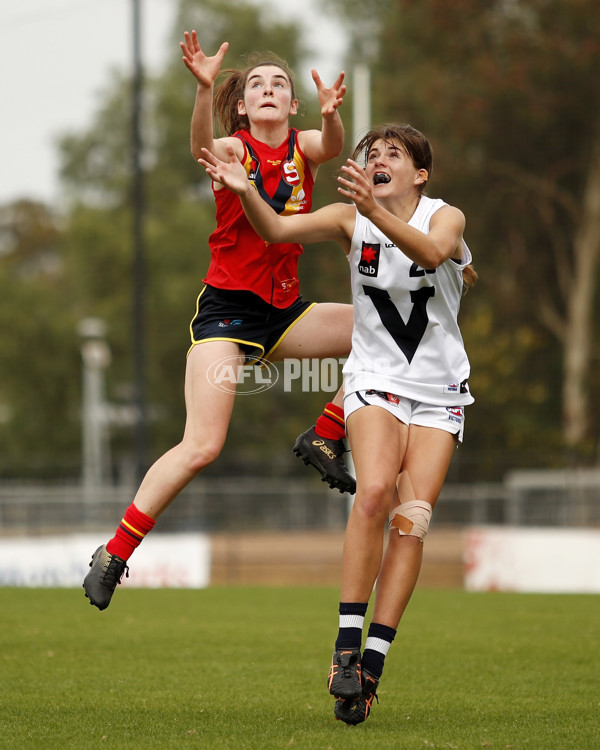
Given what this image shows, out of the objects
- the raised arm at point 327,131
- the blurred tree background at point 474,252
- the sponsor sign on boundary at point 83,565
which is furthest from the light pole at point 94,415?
the raised arm at point 327,131

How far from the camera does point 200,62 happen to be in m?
4.59

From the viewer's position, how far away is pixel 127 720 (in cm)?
438

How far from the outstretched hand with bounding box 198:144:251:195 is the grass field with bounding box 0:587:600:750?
1919mm

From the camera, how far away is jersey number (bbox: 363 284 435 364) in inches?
173

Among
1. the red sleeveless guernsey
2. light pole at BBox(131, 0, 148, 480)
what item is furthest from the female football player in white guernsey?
light pole at BBox(131, 0, 148, 480)

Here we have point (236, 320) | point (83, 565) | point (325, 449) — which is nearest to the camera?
point (236, 320)

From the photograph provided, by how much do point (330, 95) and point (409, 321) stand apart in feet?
3.21

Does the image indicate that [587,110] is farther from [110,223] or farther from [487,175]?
[110,223]

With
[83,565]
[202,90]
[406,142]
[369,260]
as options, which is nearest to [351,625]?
[369,260]

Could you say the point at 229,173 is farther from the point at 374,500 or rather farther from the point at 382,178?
the point at 374,500

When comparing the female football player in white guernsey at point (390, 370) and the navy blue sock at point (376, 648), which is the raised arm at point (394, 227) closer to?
the female football player in white guernsey at point (390, 370)

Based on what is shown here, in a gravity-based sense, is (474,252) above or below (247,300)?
below

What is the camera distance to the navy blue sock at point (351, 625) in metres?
4.22

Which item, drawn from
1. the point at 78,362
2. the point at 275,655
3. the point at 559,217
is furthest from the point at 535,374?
the point at 275,655
